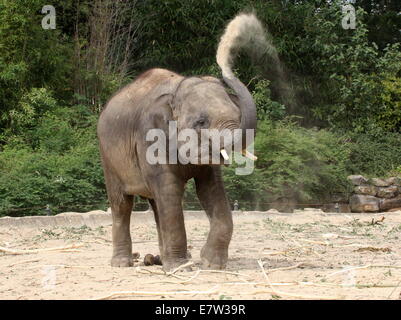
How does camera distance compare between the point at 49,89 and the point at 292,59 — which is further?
the point at 292,59

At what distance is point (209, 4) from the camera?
23750 mm

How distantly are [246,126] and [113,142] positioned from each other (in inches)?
80.0

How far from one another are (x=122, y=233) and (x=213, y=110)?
2.36 m

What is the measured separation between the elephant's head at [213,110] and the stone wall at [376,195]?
1120cm

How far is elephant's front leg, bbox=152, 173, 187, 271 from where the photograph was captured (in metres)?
8.29

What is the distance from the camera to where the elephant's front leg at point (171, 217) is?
829cm

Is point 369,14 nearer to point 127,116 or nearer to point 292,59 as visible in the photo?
point 292,59

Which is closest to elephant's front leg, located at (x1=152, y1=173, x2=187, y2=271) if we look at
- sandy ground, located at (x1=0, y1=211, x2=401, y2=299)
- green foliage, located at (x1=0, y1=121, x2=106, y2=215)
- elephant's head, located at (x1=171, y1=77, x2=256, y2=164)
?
sandy ground, located at (x1=0, y1=211, x2=401, y2=299)

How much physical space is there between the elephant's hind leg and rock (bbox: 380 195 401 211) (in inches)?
411

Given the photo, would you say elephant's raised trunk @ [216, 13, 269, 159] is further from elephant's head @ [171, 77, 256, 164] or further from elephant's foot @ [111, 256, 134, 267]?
elephant's foot @ [111, 256, 134, 267]

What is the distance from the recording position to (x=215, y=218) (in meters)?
8.49

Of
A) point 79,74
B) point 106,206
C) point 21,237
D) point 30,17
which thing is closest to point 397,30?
point 79,74

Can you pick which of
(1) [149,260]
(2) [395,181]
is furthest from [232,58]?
(2) [395,181]

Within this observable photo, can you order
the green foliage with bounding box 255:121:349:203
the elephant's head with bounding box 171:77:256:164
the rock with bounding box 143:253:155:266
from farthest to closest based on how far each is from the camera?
the green foliage with bounding box 255:121:349:203, the rock with bounding box 143:253:155:266, the elephant's head with bounding box 171:77:256:164
